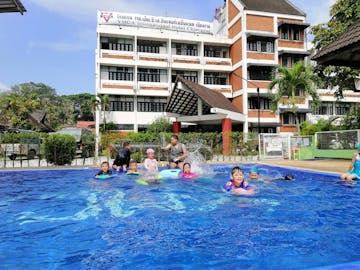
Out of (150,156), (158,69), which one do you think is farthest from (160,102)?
(150,156)

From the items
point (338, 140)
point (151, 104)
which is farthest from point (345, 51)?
point (151, 104)

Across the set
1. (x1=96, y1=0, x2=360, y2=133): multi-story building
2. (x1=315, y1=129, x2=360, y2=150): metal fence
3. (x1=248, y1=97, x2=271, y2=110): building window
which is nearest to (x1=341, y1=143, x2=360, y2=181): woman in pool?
(x1=315, y1=129, x2=360, y2=150): metal fence

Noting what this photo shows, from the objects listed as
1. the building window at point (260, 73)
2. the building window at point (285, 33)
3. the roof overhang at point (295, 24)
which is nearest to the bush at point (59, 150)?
the building window at point (260, 73)

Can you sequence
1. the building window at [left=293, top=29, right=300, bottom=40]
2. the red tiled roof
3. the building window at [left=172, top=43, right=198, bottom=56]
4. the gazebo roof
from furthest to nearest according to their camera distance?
the building window at [left=293, top=29, right=300, bottom=40], the building window at [left=172, top=43, right=198, bottom=56], the red tiled roof, the gazebo roof

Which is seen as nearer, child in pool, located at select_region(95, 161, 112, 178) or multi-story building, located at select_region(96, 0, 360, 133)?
child in pool, located at select_region(95, 161, 112, 178)

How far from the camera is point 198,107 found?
96.0ft

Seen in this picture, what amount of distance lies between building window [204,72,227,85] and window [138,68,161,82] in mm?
5743

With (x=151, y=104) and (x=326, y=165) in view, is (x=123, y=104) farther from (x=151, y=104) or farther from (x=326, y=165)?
(x=326, y=165)

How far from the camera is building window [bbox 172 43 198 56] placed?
3856cm

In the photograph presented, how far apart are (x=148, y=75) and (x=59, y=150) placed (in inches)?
858

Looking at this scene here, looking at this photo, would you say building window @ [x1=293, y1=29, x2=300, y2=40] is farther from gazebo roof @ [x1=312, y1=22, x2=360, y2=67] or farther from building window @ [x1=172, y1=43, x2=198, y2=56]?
gazebo roof @ [x1=312, y1=22, x2=360, y2=67]

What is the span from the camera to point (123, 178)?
12188mm

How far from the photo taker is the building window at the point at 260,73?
36.8m

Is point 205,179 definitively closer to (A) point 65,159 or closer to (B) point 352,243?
(B) point 352,243
